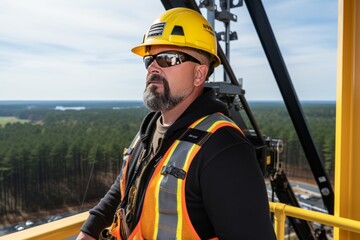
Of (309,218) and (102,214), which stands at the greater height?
(102,214)

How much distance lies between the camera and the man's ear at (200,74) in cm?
133

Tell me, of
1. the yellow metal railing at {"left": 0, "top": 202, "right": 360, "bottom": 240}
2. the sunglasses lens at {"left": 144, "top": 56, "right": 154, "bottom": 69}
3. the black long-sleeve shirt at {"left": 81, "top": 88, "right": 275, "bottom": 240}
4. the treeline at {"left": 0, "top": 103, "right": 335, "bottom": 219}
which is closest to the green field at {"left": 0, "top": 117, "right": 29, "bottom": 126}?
the treeline at {"left": 0, "top": 103, "right": 335, "bottom": 219}

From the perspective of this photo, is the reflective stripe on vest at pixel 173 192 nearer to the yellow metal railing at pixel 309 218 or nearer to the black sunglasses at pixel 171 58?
the black sunglasses at pixel 171 58

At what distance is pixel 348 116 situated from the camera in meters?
2.12

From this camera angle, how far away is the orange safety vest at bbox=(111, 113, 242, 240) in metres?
1.00

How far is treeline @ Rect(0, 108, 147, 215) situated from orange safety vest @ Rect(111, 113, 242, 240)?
1.50 m

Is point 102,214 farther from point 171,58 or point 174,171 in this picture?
point 171,58

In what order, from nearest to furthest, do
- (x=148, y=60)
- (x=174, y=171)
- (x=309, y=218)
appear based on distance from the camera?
(x=174, y=171) → (x=148, y=60) → (x=309, y=218)

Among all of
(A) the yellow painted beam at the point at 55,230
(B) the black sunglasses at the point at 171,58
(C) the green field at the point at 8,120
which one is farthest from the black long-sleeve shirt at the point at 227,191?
(C) the green field at the point at 8,120

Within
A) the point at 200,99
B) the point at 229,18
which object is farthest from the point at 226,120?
the point at 229,18

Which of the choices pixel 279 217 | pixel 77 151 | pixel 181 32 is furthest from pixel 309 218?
pixel 77 151

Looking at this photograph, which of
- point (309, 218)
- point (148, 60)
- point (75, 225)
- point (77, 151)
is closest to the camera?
point (148, 60)

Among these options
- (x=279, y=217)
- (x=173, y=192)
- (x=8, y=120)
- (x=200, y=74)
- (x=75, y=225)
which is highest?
(x=200, y=74)

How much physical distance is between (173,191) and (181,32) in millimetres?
697
